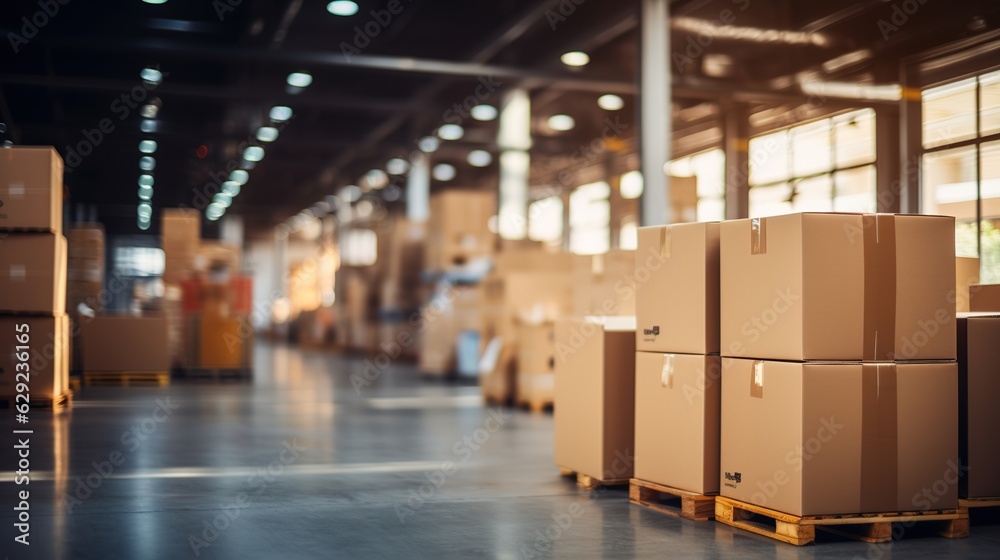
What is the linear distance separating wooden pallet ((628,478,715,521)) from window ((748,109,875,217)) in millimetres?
5812

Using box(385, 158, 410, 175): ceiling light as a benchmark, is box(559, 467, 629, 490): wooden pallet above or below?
below

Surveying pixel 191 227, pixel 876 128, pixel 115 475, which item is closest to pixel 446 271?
pixel 191 227

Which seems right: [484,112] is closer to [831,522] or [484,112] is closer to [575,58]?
[575,58]

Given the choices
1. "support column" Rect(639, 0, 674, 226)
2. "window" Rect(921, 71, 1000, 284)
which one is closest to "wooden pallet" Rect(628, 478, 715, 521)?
"window" Rect(921, 71, 1000, 284)

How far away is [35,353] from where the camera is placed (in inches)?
302

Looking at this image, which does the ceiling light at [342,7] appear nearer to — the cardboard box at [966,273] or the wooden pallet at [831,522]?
the cardboard box at [966,273]

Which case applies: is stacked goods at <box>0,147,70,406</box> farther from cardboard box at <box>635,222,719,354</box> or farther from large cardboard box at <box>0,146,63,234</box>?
cardboard box at <box>635,222,719,354</box>

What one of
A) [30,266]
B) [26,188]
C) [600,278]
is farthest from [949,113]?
[30,266]

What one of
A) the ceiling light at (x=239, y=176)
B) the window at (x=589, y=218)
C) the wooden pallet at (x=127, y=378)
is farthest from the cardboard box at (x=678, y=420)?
the ceiling light at (x=239, y=176)

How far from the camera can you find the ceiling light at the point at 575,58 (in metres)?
13.2

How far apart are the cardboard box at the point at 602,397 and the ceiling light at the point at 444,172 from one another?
17341mm

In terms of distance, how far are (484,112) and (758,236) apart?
12.9m

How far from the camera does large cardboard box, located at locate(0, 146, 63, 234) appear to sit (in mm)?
7359

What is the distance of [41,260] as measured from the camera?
297 inches
